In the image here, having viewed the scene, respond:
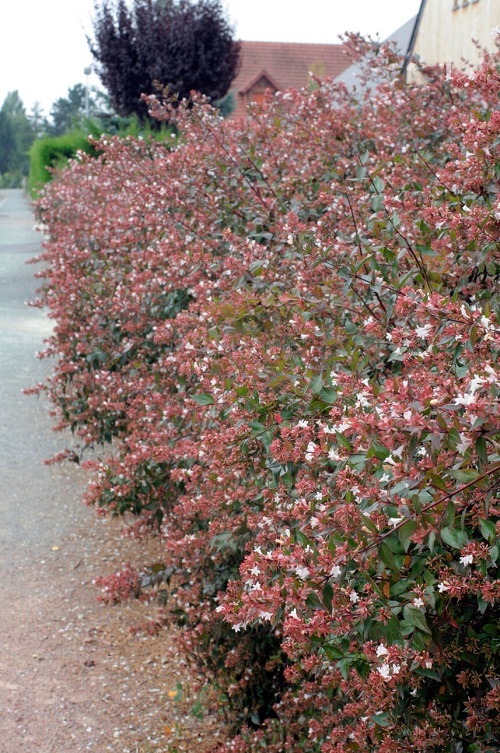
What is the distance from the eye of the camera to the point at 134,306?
4.43 metres

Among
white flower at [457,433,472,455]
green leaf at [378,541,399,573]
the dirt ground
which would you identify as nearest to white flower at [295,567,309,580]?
green leaf at [378,541,399,573]

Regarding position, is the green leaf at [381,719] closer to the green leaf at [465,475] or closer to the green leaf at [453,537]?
the green leaf at [453,537]

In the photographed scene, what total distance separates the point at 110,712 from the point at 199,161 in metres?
2.60

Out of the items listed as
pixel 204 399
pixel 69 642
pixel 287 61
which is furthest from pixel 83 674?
pixel 287 61

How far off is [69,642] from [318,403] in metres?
2.31

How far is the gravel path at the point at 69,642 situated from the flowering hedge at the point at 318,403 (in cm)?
41

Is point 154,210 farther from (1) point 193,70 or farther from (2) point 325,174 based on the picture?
(1) point 193,70

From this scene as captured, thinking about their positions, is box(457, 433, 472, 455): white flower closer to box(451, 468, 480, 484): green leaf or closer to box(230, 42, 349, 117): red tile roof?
box(451, 468, 480, 484): green leaf

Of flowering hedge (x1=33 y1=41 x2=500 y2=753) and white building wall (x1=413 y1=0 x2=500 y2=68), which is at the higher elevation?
white building wall (x1=413 y1=0 x2=500 y2=68)

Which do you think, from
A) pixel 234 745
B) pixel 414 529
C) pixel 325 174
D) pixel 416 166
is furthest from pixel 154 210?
pixel 414 529

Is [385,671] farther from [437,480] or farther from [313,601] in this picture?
[437,480]

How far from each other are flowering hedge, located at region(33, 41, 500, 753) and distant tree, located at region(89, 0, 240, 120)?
52.3 ft

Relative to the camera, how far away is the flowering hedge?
5.61ft

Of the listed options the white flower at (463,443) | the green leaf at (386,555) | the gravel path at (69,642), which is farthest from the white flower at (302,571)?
the gravel path at (69,642)
